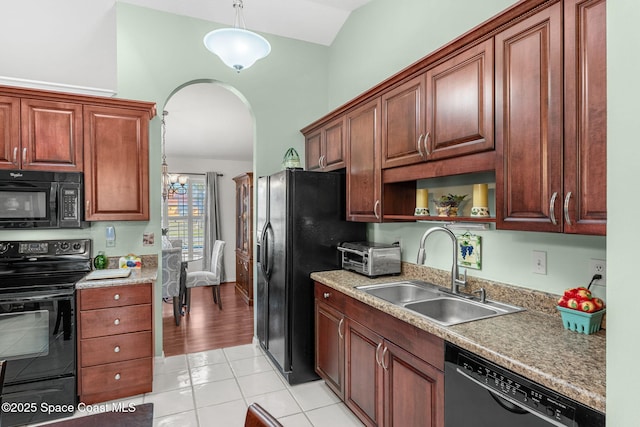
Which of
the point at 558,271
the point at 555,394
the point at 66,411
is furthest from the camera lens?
the point at 66,411

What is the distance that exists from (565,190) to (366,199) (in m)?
1.42

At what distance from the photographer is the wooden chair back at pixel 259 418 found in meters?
0.79

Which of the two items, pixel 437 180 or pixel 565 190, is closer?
pixel 565 190

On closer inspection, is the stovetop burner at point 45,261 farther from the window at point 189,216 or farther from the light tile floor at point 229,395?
the window at point 189,216

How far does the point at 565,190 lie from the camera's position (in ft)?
4.42

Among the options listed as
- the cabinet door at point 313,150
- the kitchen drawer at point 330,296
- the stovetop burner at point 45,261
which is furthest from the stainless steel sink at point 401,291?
the stovetop burner at point 45,261

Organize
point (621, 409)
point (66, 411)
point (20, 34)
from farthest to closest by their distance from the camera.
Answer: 1. point (20, 34)
2. point (66, 411)
3. point (621, 409)

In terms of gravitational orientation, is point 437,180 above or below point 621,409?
above

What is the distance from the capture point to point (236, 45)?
87.9 inches

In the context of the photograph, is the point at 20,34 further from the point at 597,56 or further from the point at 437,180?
the point at 597,56

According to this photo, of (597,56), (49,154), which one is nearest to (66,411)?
(49,154)

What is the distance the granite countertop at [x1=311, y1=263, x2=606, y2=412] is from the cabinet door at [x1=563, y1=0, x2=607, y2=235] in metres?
0.44

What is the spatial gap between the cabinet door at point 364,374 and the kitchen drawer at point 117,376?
149cm

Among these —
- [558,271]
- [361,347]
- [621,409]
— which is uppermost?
[558,271]
